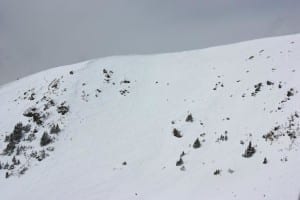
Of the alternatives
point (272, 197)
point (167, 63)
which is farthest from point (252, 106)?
point (167, 63)

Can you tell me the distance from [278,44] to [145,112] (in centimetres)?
1578

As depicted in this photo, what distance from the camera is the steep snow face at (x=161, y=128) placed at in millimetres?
22297

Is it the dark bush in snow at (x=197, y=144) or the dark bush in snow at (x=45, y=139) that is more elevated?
the dark bush in snow at (x=45, y=139)

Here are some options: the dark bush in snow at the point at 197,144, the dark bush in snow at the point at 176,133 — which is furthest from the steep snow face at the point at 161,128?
the dark bush in snow at the point at 197,144

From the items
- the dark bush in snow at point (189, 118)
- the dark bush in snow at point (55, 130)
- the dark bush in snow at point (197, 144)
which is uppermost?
the dark bush in snow at point (55, 130)

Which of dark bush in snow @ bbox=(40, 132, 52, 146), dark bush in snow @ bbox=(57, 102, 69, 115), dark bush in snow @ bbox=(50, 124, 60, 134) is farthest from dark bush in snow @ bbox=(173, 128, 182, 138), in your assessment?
dark bush in snow @ bbox=(57, 102, 69, 115)

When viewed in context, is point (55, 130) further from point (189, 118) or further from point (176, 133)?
point (189, 118)

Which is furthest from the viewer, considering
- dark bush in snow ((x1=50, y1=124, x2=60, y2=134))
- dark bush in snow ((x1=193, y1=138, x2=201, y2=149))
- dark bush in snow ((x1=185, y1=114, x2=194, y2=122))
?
dark bush in snow ((x1=50, y1=124, x2=60, y2=134))

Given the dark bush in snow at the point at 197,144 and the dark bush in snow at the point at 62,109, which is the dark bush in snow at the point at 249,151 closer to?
the dark bush in snow at the point at 197,144

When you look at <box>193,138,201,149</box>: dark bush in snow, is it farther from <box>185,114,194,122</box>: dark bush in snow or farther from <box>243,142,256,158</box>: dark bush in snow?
<box>243,142,256,158</box>: dark bush in snow

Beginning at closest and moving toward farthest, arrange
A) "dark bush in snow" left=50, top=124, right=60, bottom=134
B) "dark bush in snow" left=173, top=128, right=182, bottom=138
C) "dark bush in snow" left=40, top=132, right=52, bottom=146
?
"dark bush in snow" left=173, top=128, right=182, bottom=138 < "dark bush in snow" left=40, top=132, right=52, bottom=146 < "dark bush in snow" left=50, top=124, right=60, bottom=134

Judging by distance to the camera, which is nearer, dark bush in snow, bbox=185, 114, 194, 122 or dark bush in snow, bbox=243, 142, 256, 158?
dark bush in snow, bbox=243, 142, 256, 158

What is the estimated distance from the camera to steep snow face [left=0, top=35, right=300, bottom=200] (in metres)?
22.3

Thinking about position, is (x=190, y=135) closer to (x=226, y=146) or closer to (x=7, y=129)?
(x=226, y=146)
